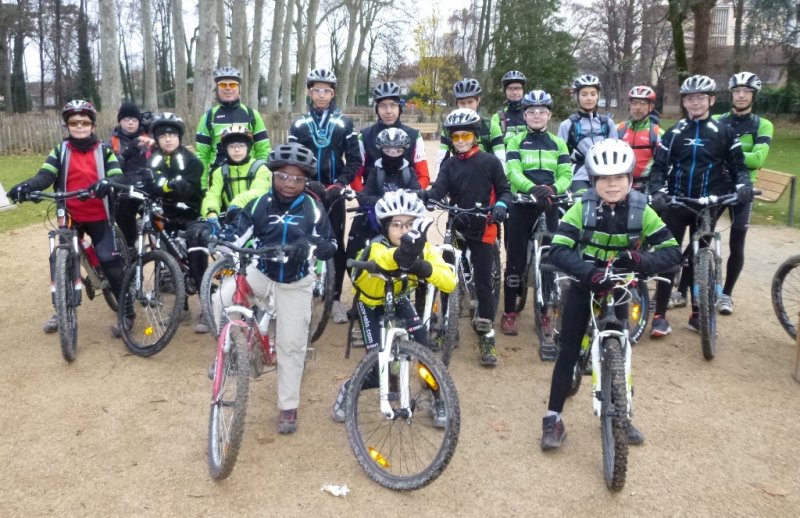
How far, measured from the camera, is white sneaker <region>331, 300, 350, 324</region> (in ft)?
21.8

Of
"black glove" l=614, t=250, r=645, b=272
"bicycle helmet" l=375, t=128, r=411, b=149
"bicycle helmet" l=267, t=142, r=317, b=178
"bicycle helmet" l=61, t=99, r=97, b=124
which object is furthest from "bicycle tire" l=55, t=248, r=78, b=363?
"black glove" l=614, t=250, r=645, b=272

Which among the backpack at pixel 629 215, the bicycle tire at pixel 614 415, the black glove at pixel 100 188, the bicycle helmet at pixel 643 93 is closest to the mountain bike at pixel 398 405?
the bicycle tire at pixel 614 415

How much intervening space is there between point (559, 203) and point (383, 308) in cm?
255

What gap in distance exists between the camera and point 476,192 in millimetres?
5660

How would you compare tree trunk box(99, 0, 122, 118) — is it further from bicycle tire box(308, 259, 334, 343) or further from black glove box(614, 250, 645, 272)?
black glove box(614, 250, 645, 272)

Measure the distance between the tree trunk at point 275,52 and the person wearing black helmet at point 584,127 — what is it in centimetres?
2647

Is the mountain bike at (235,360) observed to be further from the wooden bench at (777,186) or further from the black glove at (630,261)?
the wooden bench at (777,186)

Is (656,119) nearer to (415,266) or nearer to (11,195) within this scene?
(415,266)

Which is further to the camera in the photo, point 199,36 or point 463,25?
point 463,25

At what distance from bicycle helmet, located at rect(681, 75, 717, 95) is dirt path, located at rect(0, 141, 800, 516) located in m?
2.20

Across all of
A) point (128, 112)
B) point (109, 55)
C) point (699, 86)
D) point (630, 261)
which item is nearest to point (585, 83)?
point (699, 86)

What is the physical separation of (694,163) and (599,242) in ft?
8.28

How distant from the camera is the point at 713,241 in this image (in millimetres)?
5816

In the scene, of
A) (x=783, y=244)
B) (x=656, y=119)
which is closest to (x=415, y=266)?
(x=656, y=119)
